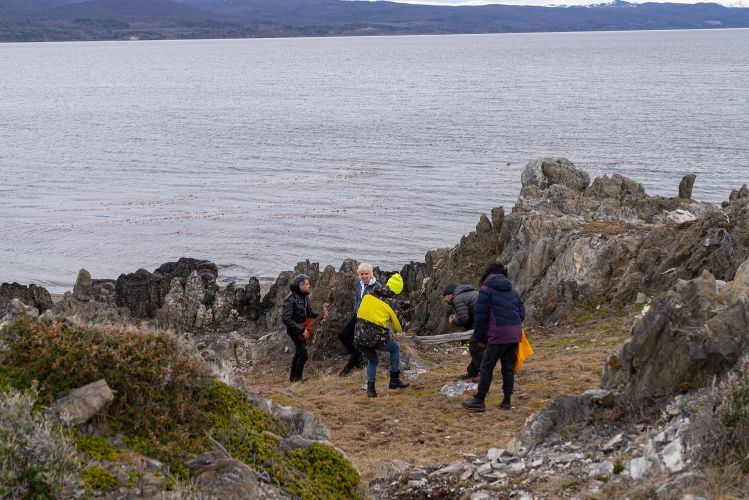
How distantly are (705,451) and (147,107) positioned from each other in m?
124

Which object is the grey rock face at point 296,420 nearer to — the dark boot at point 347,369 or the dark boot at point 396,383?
the dark boot at point 396,383

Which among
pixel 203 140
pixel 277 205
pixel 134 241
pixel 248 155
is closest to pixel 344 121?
pixel 203 140

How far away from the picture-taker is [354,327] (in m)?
16.0

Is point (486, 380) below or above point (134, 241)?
above

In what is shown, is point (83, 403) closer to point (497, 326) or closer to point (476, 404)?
point (497, 326)

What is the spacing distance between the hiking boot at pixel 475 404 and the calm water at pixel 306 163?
28205 millimetres

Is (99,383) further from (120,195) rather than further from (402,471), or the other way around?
(120,195)

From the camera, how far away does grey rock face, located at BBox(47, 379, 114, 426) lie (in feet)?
24.0

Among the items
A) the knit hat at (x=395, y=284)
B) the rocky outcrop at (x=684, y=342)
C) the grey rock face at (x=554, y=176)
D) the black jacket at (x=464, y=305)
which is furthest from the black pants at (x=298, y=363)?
the grey rock face at (x=554, y=176)

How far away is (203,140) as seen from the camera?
8756 cm

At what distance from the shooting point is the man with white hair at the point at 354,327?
14.4m

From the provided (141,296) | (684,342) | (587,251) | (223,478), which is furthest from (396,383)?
(141,296)

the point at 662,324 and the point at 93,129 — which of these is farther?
the point at 93,129

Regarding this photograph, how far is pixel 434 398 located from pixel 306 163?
194ft
